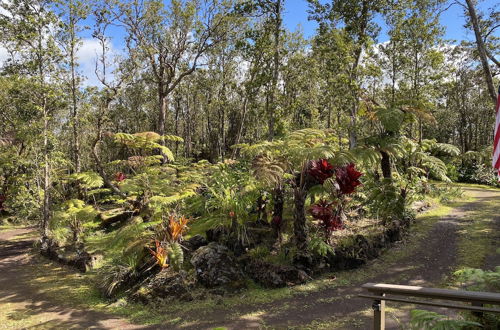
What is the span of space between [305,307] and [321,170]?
2.71 metres

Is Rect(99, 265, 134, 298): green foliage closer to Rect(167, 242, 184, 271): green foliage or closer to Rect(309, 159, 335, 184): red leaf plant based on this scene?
Rect(167, 242, 184, 271): green foliage

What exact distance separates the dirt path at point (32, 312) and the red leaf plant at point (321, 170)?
4.32 meters

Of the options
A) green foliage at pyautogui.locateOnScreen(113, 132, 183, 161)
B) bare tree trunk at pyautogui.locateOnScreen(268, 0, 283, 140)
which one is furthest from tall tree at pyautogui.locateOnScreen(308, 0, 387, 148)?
green foliage at pyautogui.locateOnScreen(113, 132, 183, 161)

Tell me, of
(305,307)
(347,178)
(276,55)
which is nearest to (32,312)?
(305,307)

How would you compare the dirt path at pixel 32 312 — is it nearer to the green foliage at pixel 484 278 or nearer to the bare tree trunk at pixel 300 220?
the bare tree trunk at pixel 300 220

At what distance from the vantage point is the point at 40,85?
10.2m

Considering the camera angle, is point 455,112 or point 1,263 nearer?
point 1,263

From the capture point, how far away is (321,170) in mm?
6945

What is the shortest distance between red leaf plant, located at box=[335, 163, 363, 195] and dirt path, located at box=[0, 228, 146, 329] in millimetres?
4685

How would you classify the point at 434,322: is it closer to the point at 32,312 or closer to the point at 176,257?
the point at 176,257

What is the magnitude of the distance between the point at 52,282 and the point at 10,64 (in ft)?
27.0

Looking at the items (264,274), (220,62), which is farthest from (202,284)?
(220,62)

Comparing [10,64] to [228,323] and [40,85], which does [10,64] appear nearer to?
[40,85]

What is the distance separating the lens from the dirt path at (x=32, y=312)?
5.64 m
